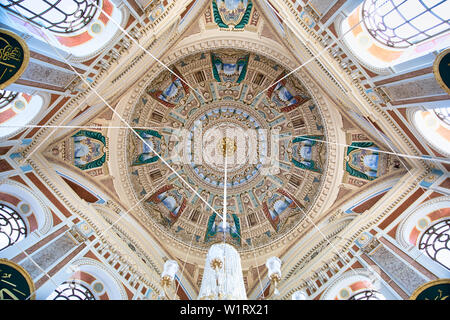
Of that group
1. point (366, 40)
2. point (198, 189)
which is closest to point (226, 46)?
point (366, 40)

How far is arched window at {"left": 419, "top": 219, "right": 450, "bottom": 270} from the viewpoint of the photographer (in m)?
8.58

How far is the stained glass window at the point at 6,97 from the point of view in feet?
27.4

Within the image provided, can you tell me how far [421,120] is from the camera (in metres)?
9.34

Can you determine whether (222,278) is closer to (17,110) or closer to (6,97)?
(17,110)

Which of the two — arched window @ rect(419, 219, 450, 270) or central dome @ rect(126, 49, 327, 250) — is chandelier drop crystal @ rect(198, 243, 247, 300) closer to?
arched window @ rect(419, 219, 450, 270)

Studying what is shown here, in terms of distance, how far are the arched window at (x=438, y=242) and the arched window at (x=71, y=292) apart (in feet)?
34.0

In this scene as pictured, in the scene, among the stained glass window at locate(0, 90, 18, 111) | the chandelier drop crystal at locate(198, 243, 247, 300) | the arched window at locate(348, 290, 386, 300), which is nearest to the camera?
the chandelier drop crystal at locate(198, 243, 247, 300)

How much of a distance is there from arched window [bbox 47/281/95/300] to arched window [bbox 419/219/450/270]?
34.0ft

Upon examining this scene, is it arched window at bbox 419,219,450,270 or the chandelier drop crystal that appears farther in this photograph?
arched window at bbox 419,219,450,270

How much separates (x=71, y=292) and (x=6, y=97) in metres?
5.97

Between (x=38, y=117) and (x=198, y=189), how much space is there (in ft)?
28.6

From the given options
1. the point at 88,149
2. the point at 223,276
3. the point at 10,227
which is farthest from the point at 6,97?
the point at 223,276

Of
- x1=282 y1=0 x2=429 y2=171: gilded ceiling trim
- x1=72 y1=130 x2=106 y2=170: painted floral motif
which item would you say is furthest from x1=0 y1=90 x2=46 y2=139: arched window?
x1=282 y1=0 x2=429 y2=171: gilded ceiling trim
